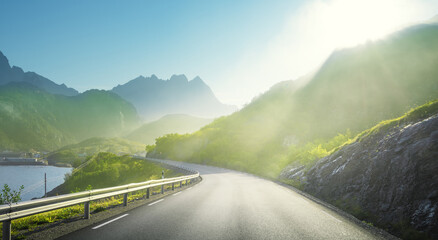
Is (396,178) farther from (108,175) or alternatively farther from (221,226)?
(108,175)

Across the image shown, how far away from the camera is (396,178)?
8.01 metres

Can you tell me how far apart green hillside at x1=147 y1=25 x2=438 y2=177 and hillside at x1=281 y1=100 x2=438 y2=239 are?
24346 millimetres

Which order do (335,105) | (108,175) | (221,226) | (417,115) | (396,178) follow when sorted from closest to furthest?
(221,226) < (396,178) < (417,115) < (108,175) < (335,105)

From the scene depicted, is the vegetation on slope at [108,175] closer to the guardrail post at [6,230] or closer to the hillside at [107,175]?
the hillside at [107,175]

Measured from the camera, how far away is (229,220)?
6.75 meters

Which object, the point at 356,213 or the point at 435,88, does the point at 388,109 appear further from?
the point at 356,213

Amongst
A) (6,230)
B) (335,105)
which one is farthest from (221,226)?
(335,105)

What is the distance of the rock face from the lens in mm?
6555

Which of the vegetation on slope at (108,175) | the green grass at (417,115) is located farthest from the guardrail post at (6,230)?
the vegetation on slope at (108,175)

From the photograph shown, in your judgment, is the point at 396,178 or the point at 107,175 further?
the point at 107,175

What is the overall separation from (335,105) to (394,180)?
61.3m

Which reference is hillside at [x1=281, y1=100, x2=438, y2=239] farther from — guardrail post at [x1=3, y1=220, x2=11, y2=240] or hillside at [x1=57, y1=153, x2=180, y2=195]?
hillside at [x1=57, y1=153, x2=180, y2=195]

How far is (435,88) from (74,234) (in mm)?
66493

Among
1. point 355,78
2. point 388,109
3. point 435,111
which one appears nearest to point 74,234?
point 435,111
